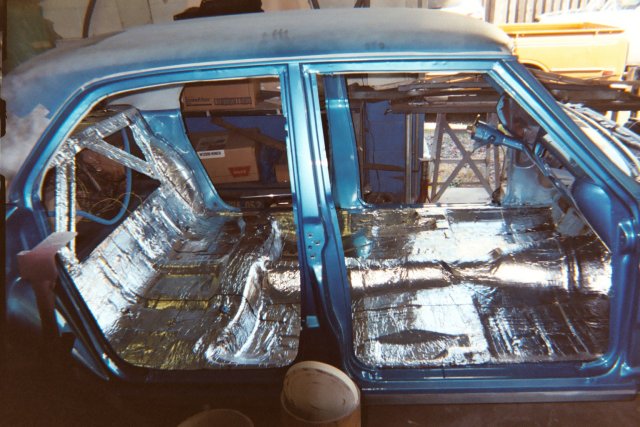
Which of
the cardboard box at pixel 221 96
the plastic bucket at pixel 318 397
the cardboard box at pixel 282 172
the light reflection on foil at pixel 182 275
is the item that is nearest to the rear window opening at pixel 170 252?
the light reflection on foil at pixel 182 275

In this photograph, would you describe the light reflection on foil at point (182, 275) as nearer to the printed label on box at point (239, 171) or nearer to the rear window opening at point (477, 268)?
the rear window opening at point (477, 268)

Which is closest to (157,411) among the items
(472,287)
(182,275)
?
(182,275)

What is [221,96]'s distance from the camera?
488 centimetres

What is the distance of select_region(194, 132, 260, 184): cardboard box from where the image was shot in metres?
4.82

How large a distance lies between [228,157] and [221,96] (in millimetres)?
723

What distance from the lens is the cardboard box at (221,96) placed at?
4793 millimetres

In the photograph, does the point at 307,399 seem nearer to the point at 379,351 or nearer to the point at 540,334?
the point at 379,351

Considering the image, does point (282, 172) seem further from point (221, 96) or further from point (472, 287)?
point (472, 287)

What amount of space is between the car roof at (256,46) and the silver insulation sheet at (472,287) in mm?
1445

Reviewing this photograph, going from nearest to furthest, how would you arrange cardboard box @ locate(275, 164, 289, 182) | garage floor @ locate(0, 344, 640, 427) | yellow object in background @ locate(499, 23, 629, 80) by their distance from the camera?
garage floor @ locate(0, 344, 640, 427) < yellow object in background @ locate(499, 23, 629, 80) < cardboard box @ locate(275, 164, 289, 182)

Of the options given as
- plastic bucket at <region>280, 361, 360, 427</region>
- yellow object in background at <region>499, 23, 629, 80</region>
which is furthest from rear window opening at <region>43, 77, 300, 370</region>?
yellow object in background at <region>499, 23, 629, 80</region>

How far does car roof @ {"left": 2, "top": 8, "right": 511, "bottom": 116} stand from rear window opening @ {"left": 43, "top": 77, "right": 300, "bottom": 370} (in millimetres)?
487

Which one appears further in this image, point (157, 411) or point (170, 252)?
point (170, 252)

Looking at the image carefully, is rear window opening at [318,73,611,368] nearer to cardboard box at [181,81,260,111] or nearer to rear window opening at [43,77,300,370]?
rear window opening at [43,77,300,370]
